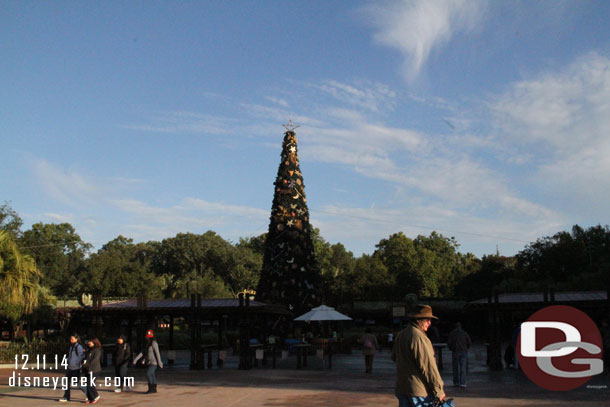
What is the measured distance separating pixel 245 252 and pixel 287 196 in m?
46.9

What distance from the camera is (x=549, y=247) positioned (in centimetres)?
5081

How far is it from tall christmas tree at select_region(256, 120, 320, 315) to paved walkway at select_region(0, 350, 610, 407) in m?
10.7

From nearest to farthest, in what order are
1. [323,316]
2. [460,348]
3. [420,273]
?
[460,348] < [323,316] < [420,273]

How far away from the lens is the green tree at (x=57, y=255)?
6000cm

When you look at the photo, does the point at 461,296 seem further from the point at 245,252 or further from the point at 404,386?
the point at 404,386

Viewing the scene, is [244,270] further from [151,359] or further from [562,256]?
[151,359]

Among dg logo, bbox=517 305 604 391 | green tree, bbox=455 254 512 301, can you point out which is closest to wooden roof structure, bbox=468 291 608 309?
dg logo, bbox=517 305 604 391

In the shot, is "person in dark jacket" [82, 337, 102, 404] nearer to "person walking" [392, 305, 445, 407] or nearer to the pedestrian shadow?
the pedestrian shadow

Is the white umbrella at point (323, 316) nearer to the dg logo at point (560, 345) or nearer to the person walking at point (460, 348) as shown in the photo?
the dg logo at point (560, 345)

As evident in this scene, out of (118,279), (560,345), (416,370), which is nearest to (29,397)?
(416,370)

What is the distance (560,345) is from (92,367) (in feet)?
48.6

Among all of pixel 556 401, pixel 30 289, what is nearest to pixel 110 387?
pixel 30 289

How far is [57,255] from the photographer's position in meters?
71.1

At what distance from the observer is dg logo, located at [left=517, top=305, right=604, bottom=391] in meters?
17.3
